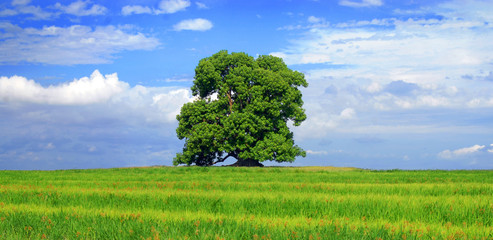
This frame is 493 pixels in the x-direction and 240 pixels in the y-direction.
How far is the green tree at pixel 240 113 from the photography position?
3994 centimetres

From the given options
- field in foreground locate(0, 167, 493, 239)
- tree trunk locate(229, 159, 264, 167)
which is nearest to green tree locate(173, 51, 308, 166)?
tree trunk locate(229, 159, 264, 167)

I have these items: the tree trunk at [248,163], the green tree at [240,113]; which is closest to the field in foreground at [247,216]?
the green tree at [240,113]

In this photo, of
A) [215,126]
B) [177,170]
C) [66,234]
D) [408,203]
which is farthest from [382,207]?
[215,126]

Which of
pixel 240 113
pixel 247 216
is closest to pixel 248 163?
pixel 240 113

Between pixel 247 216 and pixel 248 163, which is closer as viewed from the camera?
pixel 247 216

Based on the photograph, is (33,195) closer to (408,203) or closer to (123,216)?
(123,216)

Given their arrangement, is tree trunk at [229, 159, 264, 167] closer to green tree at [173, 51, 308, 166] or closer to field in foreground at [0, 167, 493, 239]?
green tree at [173, 51, 308, 166]

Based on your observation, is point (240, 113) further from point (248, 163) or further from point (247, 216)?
point (247, 216)

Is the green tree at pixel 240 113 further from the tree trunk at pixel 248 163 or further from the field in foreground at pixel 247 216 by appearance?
the field in foreground at pixel 247 216

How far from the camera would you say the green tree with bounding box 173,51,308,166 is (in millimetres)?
39938

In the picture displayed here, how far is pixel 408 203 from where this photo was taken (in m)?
12.0

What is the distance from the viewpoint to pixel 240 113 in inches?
1553

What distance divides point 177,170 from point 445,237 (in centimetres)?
2635

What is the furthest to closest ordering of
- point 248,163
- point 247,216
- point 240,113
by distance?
point 248,163 → point 240,113 → point 247,216
